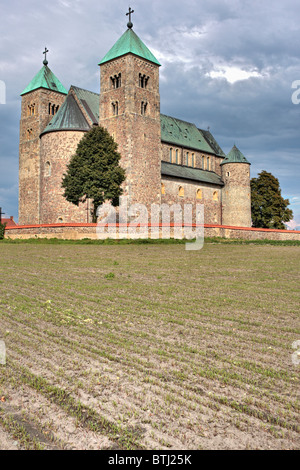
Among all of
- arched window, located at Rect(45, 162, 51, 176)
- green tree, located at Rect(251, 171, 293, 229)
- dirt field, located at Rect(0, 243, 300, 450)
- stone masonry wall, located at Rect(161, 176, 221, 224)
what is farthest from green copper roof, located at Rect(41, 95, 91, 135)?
dirt field, located at Rect(0, 243, 300, 450)

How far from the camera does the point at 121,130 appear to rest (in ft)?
133

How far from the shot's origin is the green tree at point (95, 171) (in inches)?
1323

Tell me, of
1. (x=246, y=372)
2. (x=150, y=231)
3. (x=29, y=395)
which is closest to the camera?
(x=29, y=395)

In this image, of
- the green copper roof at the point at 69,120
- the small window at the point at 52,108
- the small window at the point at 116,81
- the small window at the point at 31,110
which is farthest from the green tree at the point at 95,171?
the small window at the point at 31,110

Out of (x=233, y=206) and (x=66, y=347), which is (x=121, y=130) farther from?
(x=66, y=347)

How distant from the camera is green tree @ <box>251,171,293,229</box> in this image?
56.2 metres

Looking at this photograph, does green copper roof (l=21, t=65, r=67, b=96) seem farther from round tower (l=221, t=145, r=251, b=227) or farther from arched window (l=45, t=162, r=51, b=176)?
round tower (l=221, t=145, r=251, b=227)

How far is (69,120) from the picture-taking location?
41.6m

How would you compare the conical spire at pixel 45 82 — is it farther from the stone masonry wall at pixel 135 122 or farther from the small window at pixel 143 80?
the small window at pixel 143 80

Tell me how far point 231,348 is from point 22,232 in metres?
28.8

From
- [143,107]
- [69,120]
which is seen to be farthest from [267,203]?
[69,120]

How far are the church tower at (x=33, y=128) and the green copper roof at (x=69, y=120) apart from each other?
19.3 ft

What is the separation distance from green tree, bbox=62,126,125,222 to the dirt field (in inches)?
1002

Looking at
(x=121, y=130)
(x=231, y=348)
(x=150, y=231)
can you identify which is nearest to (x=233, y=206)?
(x=121, y=130)
